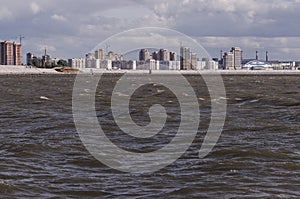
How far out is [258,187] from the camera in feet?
39.3

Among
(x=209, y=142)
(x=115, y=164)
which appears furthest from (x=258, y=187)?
(x=209, y=142)

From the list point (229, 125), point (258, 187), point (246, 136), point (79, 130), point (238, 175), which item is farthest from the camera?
point (229, 125)

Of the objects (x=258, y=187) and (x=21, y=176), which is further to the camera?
(x=21, y=176)

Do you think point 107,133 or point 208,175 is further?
point 107,133

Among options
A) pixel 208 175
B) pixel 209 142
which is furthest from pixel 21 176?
pixel 209 142

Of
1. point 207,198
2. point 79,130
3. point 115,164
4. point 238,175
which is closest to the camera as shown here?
point 207,198

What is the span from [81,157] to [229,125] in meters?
9.29

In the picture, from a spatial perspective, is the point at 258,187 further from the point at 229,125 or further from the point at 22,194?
the point at 229,125

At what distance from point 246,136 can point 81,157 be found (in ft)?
21.9

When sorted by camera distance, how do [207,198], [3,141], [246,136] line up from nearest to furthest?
[207,198]
[3,141]
[246,136]

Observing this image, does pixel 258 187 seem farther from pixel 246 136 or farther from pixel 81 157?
pixel 246 136

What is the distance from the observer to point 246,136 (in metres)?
20.1

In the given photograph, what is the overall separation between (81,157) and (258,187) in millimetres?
5618

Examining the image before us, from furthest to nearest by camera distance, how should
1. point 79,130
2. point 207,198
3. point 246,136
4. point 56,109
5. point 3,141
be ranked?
point 56,109 < point 79,130 < point 246,136 < point 3,141 < point 207,198
